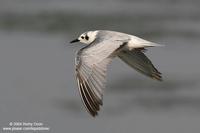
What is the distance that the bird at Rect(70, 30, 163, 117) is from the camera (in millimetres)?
7387

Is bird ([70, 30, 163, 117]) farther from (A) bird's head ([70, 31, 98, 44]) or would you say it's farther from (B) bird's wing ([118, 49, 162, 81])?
(A) bird's head ([70, 31, 98, 44])

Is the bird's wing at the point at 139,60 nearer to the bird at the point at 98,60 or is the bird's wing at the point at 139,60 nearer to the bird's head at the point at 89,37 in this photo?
the bird at the point at 98,60

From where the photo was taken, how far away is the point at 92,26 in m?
11.7

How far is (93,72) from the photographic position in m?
7.47

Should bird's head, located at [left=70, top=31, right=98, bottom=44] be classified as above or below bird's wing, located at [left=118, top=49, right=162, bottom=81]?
above

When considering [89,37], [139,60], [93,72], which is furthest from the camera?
[89,37]

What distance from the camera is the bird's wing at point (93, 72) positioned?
737 centimetres

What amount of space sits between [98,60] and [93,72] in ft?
0.31

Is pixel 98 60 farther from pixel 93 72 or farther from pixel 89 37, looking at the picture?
pixel 89 37

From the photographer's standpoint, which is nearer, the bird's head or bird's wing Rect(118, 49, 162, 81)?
bird's wing Rect(118, 49, 162, 81)

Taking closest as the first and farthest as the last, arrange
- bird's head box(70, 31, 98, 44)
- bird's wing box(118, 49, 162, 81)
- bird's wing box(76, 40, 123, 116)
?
1. bird's wing box(76, 40, 123, 116)
2. bird's wing box(118, 49, 162, 81)
3. bird's head box(70, 31, 98, 44)

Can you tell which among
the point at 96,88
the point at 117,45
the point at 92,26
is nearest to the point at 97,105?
the point at 96,88

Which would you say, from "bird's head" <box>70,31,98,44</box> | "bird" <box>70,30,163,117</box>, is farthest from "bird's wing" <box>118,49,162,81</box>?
"bird's head" <box>70,31,98,44</box>

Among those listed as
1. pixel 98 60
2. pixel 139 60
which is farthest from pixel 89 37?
pixel 98 60
